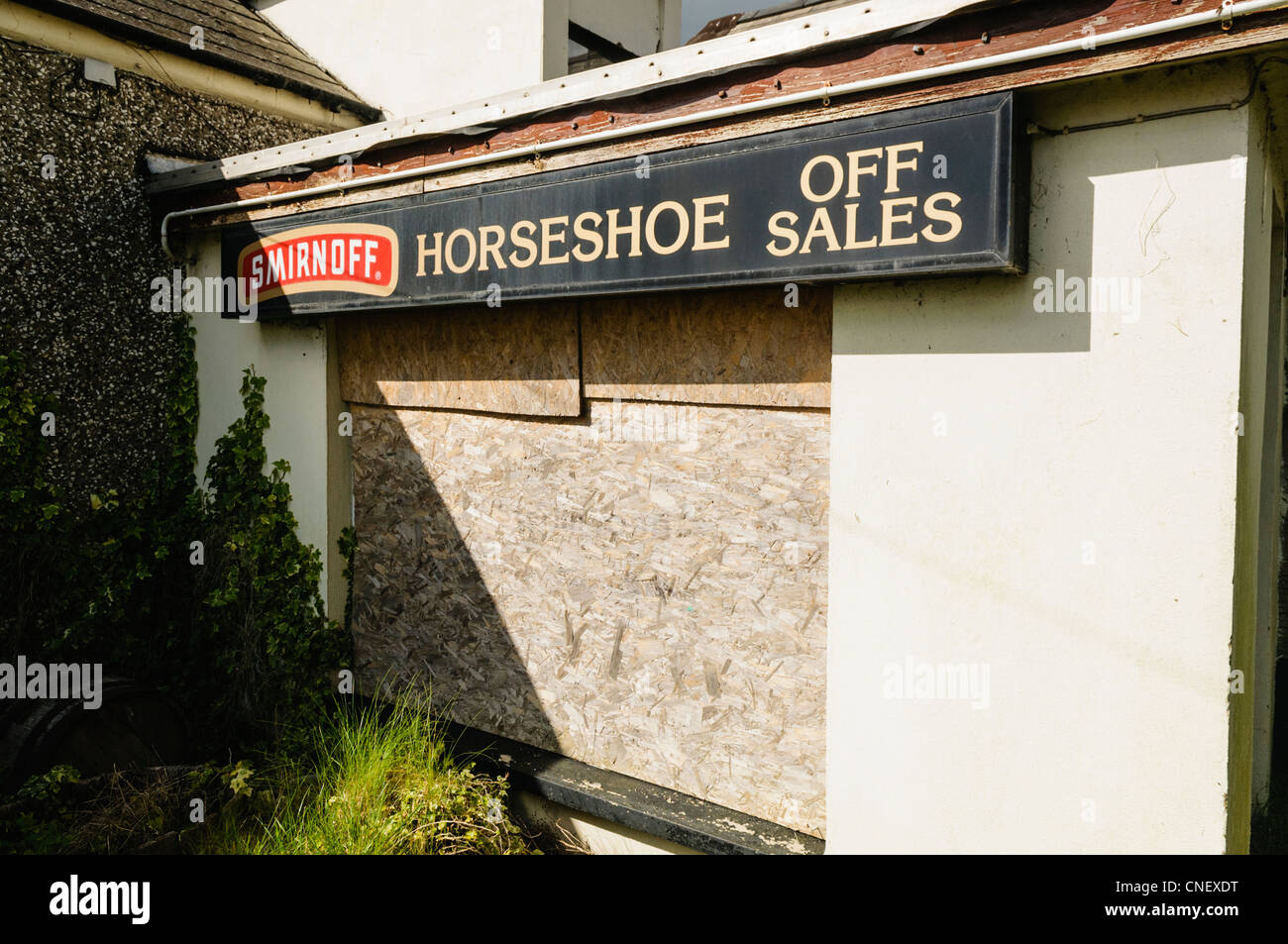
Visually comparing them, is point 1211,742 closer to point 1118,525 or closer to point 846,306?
point 1118,525

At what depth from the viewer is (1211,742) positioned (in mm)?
2777

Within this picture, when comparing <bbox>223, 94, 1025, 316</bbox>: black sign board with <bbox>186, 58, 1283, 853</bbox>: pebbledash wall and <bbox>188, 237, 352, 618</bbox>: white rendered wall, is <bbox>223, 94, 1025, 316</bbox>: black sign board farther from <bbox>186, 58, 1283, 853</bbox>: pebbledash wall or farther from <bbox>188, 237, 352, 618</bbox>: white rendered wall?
<bbox>188, 237, 352, 618</bbox>: white rendered wall

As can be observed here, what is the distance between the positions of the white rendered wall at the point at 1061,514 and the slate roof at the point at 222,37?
4892 millimetres

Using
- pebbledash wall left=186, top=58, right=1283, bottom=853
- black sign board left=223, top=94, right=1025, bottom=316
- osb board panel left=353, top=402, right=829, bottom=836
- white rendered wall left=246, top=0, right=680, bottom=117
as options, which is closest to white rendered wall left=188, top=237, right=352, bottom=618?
osb board panel left=353, top=402, right=829, bottom=836

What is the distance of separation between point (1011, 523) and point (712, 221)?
1592mm

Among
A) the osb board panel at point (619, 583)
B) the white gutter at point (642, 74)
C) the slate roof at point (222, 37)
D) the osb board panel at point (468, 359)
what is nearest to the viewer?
the white gutter at point (642, 74)

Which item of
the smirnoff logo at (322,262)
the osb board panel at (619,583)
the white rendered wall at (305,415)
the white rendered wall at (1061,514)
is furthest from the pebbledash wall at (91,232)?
the white rendered wall at (1061,514)

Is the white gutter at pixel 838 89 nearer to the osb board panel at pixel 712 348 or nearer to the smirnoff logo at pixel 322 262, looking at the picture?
the smirnoff logo at pixel 322 262

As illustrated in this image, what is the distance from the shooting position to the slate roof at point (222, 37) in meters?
Answer: 5.46

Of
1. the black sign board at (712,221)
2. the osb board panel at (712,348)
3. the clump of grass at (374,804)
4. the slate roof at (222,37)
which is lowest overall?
the clump of grass at (374,804)

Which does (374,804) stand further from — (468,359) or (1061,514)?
(1061,514)

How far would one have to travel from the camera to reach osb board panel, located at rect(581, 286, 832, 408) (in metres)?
3.66
